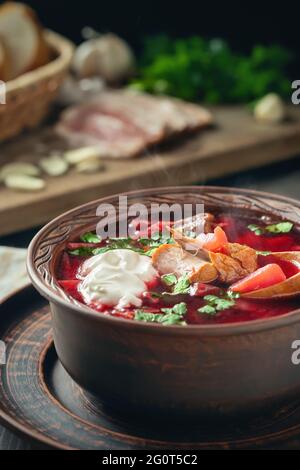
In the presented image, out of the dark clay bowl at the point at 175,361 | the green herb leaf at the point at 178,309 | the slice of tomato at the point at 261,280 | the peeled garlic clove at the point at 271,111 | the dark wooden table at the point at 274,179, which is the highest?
the slice of tomato at the point at 261,280

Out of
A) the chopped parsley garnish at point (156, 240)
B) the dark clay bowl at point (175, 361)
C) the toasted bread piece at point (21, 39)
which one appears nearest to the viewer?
the dark clay bowl at point (175, 361)

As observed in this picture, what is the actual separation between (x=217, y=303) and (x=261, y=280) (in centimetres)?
15

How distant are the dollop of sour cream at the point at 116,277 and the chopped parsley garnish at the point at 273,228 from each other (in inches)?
16.3

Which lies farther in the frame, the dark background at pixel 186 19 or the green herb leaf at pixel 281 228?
the dark background at pixel 186 19

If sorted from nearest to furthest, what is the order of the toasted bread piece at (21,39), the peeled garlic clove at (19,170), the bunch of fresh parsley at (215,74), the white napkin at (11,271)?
the white napkin at (11,271) < the peeled garlic clove at (19,170) < the toasted bread piece at (21,39) < the bunch of fresh parsley at (215,74)

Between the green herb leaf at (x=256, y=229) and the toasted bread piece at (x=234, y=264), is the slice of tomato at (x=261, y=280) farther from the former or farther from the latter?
the green herb leaf at (x=256, y=229)

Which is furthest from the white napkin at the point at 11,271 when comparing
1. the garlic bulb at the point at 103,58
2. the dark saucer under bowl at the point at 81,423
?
the garlic bulb at the point at 103,58

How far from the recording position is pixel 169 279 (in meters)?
2.11

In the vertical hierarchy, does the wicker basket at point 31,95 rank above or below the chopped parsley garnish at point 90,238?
below

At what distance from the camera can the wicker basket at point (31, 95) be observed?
425 centimetres

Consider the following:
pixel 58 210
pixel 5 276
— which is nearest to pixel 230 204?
pixel 5 276

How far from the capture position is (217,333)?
1786 mm

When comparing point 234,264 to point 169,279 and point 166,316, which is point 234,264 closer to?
point 169,279

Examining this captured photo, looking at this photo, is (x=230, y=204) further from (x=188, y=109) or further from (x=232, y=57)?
(x=232, y=57)
